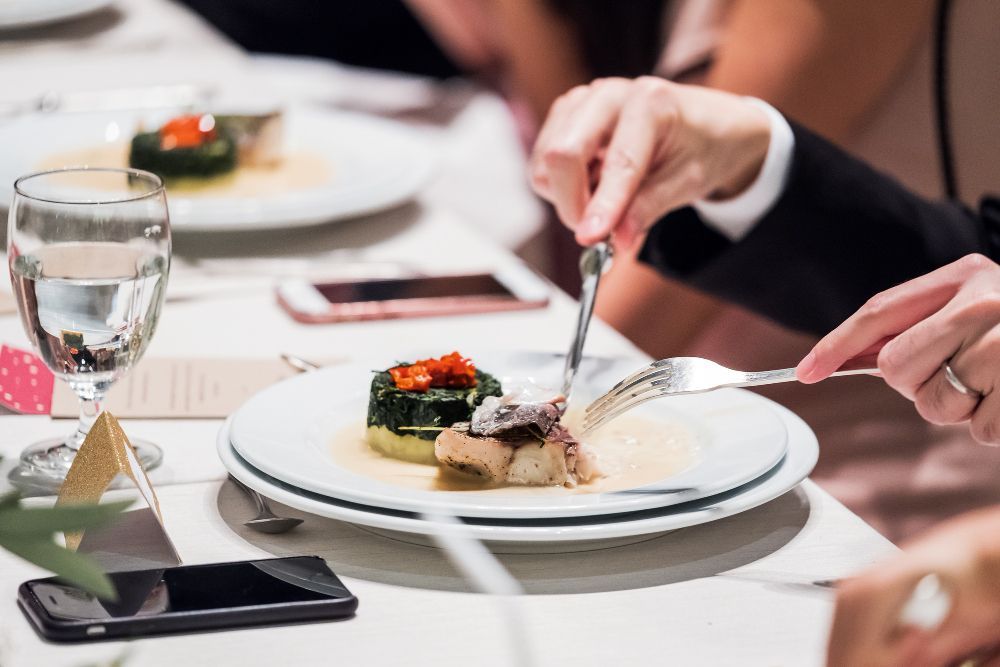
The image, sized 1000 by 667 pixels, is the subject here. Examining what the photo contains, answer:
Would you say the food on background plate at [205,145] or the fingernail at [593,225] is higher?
the fingernail at [593,225]

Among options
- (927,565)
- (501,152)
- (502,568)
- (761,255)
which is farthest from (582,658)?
(501,152)

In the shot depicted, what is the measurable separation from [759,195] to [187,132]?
2.26 ft

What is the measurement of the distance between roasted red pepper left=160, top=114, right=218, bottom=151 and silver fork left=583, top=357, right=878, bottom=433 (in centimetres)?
86

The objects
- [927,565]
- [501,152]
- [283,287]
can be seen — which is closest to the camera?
[927,565]

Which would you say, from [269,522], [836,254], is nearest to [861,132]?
[836,254]

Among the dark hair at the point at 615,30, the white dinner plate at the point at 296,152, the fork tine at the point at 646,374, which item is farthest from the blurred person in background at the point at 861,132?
the fork tine at the point at 646,374

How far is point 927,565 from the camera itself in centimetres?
43

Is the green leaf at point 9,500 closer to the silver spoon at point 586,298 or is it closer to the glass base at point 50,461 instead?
the glass base at point 50,461

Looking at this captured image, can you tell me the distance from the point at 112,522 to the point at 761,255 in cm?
108

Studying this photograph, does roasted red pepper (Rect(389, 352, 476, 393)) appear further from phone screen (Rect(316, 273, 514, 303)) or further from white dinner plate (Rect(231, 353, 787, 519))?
phone screen (Rect(316, 273, 514, 303))

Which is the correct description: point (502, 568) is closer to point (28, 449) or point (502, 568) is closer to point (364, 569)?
point (364, 569)

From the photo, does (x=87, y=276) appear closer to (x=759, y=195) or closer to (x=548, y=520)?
(x=548, y=520)

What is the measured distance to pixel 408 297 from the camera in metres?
1.24

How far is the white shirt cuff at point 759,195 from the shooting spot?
1.37 meters
